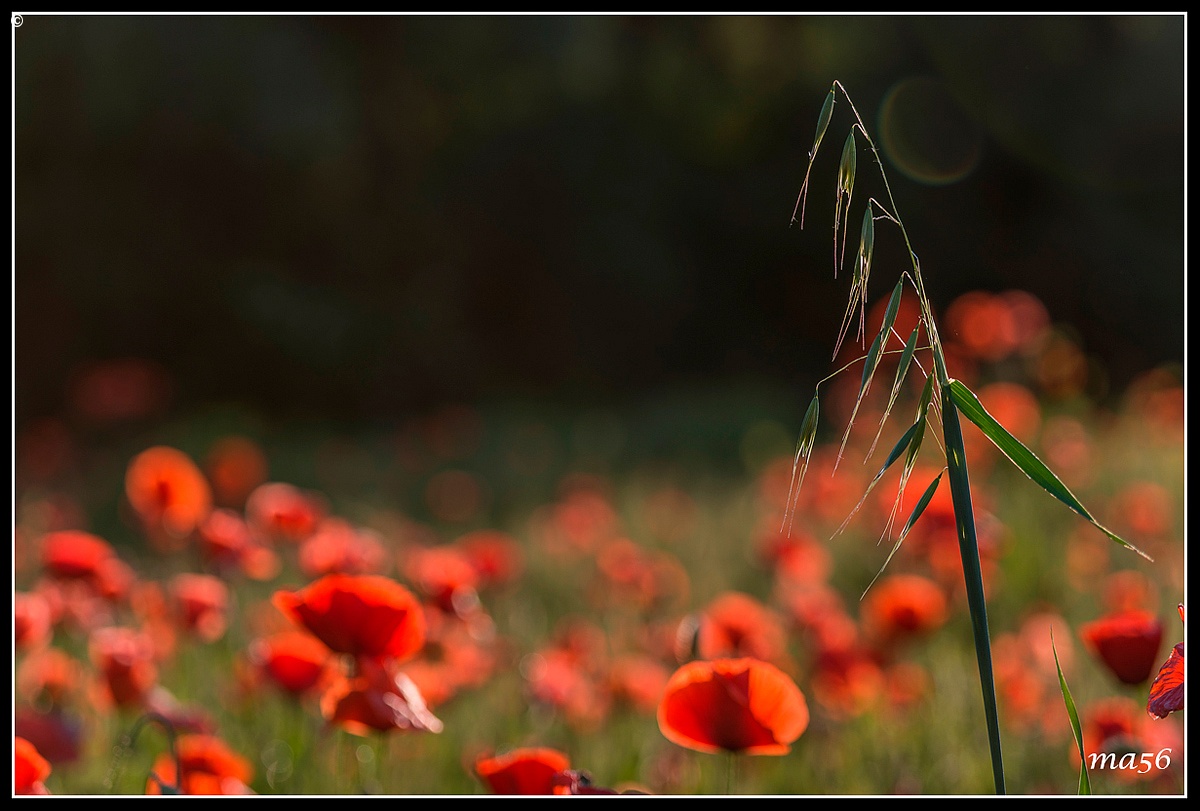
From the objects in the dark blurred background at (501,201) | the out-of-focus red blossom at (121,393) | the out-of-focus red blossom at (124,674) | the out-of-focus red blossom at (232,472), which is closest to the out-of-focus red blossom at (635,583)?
the out-of-focus red blossom at (124,674)

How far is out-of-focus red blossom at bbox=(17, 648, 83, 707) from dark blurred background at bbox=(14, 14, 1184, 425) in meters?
3.52

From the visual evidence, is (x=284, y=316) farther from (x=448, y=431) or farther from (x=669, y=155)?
(x=669, y=155)

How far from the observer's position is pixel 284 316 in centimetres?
571

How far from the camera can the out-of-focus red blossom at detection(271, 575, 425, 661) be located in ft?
2.20

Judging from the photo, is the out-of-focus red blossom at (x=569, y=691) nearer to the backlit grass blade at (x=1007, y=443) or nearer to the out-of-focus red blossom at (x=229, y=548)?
the out-of-focus red blossom at (x=229, y=548)

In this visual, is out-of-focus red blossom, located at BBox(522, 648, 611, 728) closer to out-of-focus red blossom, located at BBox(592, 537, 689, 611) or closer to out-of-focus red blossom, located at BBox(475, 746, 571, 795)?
out-of-focus red blossom, located at BBox(592, 537, 689, 611)

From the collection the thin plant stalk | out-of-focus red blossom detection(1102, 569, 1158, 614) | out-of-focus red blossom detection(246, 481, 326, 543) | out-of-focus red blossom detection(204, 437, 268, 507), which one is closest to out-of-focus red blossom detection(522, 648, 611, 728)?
out-of-focus red blossom detection(246, 481, 326, 543)

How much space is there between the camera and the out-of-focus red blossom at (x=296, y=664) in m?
0.93

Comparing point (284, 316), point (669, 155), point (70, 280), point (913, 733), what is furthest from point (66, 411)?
point (913, 733)

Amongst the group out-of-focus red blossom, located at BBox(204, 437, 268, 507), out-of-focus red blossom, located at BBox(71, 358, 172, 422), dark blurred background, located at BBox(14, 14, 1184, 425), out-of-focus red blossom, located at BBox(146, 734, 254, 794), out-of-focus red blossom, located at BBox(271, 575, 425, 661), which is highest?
dark blurred background, located at BBox(14, 14, 1184, 425)

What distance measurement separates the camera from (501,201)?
5844 mm

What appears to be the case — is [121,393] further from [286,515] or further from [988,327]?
[988,327]

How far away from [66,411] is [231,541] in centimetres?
508

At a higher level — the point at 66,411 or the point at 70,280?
the point at 70,280
